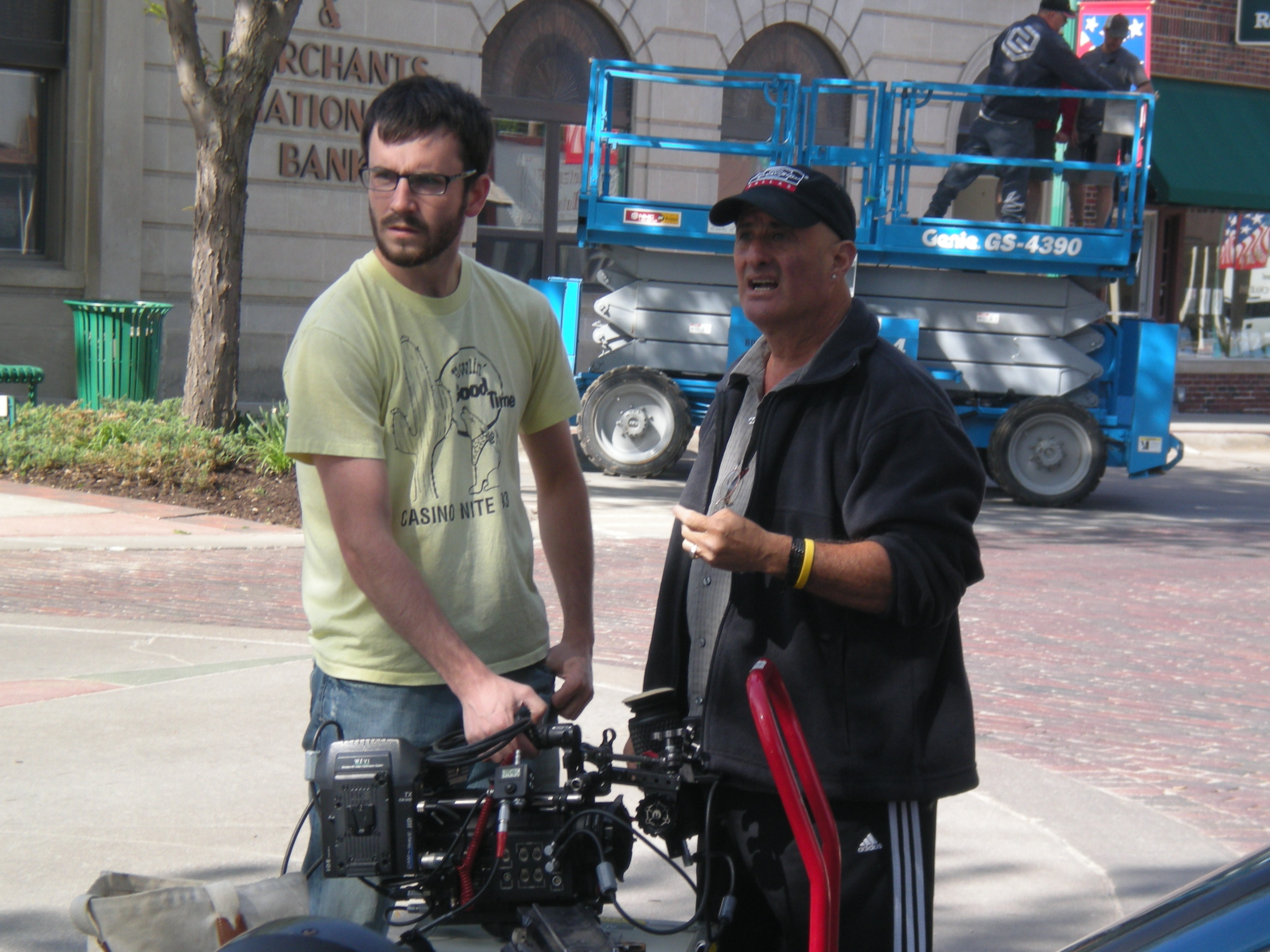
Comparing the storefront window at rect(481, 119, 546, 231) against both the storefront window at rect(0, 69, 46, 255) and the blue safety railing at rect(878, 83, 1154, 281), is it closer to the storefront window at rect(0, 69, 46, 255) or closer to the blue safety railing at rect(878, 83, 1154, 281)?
the storefront window at rect(0, 69, 46, 255)

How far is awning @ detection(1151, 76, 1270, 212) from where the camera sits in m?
21.2

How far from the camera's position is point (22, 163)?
16609mm

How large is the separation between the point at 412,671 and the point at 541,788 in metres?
Answer: 0.31

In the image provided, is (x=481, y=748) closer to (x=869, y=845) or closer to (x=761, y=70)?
(x=869, y=845)

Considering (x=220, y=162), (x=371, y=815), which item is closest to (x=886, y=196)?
(x=220, y=162)

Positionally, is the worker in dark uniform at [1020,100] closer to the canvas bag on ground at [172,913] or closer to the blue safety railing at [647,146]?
the blue safety railing at [647,146]

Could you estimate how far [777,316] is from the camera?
2.59 m

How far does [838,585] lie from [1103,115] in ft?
37.6

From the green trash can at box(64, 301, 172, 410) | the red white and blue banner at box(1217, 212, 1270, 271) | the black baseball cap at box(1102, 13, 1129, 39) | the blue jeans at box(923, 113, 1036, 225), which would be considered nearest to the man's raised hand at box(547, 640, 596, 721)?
the blue jeans at box(923, 113, 1036, 225)

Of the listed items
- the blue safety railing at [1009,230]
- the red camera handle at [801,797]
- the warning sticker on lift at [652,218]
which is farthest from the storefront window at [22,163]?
the red camera handle at [801,797]

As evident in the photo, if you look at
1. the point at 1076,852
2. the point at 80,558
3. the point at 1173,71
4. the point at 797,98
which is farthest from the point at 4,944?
the point at 1173,71

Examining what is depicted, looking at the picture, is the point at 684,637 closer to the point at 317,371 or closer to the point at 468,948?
the point at 468,948

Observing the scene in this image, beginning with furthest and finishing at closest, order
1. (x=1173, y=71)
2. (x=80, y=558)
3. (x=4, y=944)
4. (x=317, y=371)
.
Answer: (x=1173, y=71)
(x=80, y=558)
(x=4, y=944)
(x=317, y=371)

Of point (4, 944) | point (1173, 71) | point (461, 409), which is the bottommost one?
point (4, 944)
